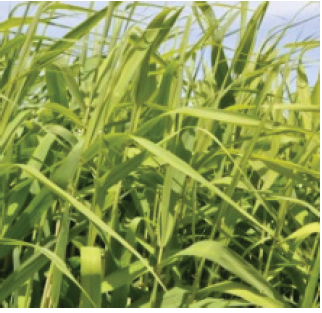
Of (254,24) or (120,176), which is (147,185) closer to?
(120,176)

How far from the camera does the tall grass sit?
67cm

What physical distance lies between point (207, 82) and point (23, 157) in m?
0.40

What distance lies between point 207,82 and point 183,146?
304 millimetres

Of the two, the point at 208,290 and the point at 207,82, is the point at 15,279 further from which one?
the point at 207,82

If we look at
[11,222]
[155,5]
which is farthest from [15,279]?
[155,5]

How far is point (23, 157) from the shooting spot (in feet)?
2.92

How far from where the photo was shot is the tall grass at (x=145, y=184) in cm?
67

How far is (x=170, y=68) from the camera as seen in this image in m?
0.86

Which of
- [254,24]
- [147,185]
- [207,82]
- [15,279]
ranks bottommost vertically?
[15,279]

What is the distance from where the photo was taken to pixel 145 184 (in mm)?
850

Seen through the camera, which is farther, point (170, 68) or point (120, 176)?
point (170, 68)
